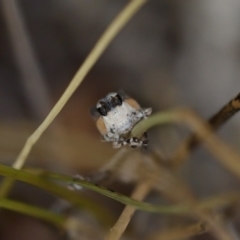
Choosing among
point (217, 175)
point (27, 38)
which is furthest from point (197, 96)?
point (27, 38)

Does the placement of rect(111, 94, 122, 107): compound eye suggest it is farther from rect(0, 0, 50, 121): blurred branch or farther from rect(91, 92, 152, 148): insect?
rect(0, 0, 50, 121): blurred branch

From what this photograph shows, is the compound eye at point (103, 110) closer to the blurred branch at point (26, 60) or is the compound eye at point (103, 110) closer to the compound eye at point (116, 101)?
the compound eye at point (116, 101)

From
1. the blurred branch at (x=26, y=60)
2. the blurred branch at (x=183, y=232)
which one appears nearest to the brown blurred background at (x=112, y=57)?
the blurred branch at (x=26, y=60)

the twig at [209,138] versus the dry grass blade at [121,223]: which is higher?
the twig at [209,138]

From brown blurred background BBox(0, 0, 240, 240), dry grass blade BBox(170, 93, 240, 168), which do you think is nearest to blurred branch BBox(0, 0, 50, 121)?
brown blurred background BBox(0, 0, 240, 240)

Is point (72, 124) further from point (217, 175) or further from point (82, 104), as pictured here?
point (217, 175)

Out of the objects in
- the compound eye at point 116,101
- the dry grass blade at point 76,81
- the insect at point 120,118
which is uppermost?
the dry grass blade at point 76,81
